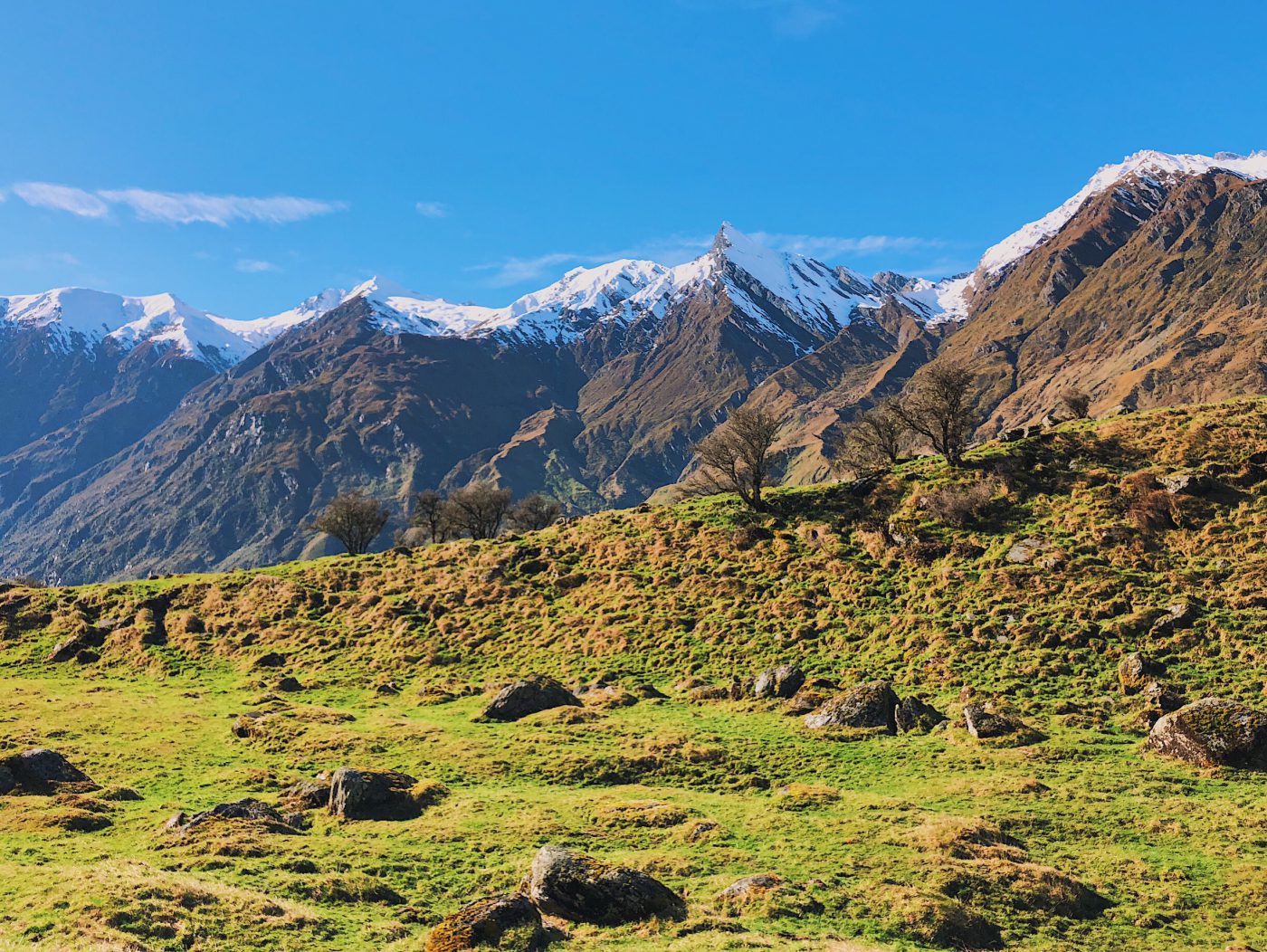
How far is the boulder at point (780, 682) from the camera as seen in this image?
41094mm

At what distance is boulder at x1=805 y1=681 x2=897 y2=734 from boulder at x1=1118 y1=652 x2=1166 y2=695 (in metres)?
11.8

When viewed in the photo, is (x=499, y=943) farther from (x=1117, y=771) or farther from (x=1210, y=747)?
(x=1210, y=747)

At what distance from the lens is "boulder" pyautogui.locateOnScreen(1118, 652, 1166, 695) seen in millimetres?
36156

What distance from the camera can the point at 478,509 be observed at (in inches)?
4732

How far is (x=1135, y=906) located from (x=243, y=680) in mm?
55744

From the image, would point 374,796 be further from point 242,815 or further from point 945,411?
point 945,411

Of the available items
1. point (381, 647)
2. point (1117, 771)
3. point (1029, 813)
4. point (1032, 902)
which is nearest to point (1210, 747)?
point (1117, 771)

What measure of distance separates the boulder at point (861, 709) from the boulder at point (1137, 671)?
11.8 m

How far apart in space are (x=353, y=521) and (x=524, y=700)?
72107 millimetres

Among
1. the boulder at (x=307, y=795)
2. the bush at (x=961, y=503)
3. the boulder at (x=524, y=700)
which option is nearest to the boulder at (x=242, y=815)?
the boulder at (x=307, y=795)

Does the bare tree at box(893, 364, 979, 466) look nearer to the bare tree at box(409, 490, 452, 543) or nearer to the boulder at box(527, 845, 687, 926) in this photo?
the boulder at box(527, 845, 687, 926)

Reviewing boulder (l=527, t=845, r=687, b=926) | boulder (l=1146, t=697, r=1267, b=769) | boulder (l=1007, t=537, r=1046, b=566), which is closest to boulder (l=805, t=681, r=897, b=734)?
boulder (l=1146, t=697, r=1267, b=769)

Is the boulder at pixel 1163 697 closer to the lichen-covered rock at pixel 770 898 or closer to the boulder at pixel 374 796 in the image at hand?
the lichen-covered rock at pixel 770 898

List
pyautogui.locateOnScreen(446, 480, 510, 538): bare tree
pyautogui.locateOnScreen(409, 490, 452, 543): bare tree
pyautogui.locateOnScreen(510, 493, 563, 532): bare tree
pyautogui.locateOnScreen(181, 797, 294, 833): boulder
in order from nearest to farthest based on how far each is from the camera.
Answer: pyautogui.locateOnScreen(181, 797, 294, 833): boulder
pyautogui.locateOnScreen(409, 490, 452, 543): bare tree
pyautogui.locateOnScreen(446, 480, 510, 538): bare tree
pyautogui.locateOnScreen(510, 493, 563, 532): bare tree
